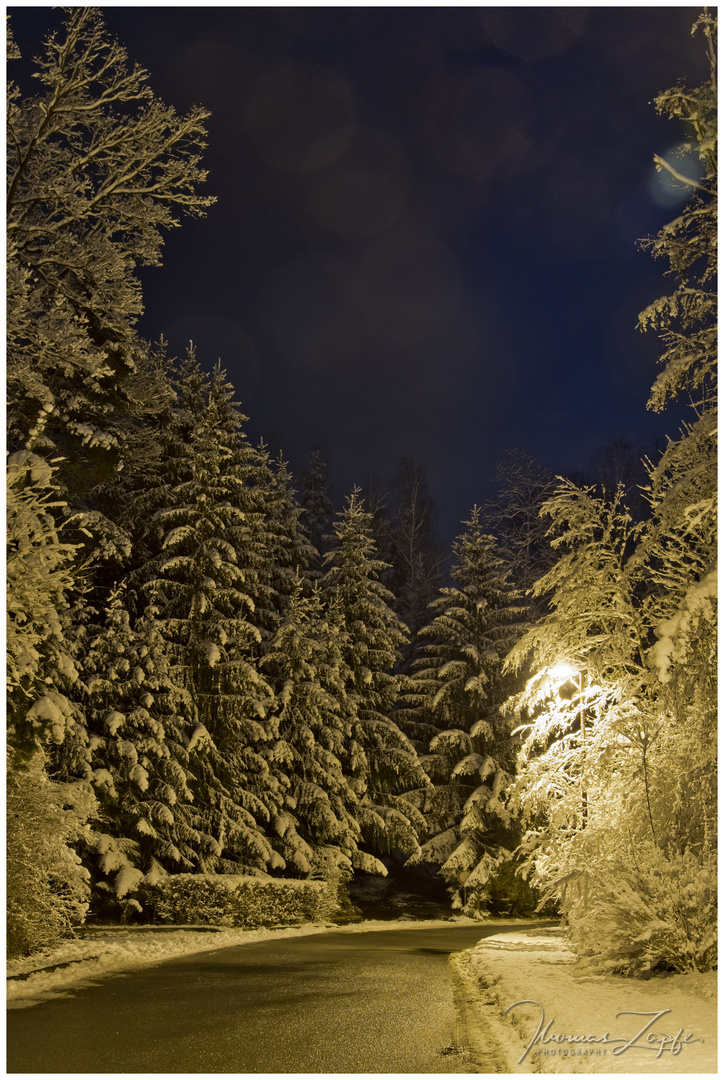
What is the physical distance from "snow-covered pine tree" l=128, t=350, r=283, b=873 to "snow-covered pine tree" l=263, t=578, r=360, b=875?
67 cm

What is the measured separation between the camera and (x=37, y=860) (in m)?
11.9

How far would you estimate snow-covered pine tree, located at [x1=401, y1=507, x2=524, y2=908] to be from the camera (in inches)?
1163

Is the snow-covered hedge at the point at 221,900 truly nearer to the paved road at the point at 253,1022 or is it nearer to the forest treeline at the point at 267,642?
the forest treeline at the point at 267,642

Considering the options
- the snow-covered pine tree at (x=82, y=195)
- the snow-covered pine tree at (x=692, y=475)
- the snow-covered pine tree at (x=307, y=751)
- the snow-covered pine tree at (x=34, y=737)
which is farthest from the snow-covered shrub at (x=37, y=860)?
the snow-covered pine tree at (x=307, y=751)

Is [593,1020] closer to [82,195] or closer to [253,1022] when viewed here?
[253,1022]

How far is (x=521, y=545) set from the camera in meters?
Answer: 38.1

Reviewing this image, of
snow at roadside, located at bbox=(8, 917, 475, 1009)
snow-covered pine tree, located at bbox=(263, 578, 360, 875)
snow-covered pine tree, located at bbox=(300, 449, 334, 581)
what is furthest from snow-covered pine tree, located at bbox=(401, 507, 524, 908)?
snow at roadside, located at bbox=(8, 917, 475, 1009)

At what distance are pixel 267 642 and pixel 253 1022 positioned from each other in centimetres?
2025

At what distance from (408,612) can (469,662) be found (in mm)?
9976

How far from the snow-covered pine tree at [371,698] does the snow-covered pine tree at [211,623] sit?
418 centimetres

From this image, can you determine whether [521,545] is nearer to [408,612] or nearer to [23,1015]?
[408,612]

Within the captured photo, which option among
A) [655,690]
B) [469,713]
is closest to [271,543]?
[469,713]

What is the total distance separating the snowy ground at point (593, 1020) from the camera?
6.13 metres

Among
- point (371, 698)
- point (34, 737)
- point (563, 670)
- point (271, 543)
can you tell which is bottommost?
point (371, 698)
